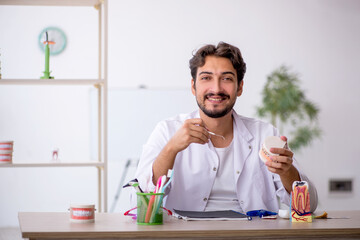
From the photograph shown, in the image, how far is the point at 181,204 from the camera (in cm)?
214

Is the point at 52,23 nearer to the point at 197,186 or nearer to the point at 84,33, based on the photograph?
the point at 84,33

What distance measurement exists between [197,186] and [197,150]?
6.4 inches

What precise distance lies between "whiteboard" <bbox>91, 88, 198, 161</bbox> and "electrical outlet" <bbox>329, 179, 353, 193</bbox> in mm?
1853

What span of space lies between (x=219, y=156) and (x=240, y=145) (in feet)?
0.35

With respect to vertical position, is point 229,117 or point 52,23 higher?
point 52,23

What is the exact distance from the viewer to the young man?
212cm

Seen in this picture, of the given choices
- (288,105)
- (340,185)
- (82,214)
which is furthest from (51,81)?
(340,185)

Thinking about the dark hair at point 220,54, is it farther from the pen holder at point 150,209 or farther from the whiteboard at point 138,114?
the whiteboard at point 138,114

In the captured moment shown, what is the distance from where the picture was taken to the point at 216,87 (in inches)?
86.0

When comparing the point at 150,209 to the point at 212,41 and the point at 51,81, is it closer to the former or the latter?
the point at 51,81

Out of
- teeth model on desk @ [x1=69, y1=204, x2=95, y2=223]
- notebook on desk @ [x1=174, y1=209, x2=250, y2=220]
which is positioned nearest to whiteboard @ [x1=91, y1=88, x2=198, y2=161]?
notebook on desk @ [x1=174, y1=209, x2=250, y2=220]

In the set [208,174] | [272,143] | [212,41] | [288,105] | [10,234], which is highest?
[212,41]

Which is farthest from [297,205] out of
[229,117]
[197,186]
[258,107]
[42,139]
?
[42,139]

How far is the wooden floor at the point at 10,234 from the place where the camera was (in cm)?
438
